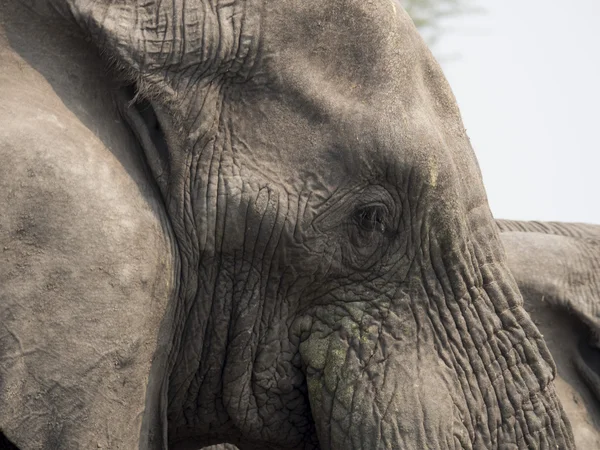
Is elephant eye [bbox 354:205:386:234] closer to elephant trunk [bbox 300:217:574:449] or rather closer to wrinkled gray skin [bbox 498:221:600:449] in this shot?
elephant trunk [bbox 300:217:574:449]

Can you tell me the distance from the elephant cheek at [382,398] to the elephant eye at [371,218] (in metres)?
0.28

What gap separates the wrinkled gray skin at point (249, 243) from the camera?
117 inches

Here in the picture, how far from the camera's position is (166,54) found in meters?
3.22

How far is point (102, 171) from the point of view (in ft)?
10.1

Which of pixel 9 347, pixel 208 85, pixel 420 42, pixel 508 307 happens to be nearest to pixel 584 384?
pixel 508 307

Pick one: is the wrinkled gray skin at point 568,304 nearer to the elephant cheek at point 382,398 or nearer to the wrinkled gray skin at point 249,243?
the wrinkled gray skin at point 249,243

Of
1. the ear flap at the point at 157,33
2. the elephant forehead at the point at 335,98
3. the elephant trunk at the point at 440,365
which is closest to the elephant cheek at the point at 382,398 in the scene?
the elephant trunk at the point at 440,365

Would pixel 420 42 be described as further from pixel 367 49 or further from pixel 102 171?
pixel 102 171

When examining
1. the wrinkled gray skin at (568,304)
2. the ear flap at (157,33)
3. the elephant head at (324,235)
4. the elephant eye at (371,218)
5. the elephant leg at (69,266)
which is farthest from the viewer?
the wrinkled gray skin at (568,304)

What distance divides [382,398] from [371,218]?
1.39 ft

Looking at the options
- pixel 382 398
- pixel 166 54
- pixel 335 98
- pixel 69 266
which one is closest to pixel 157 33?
pixel 166 54

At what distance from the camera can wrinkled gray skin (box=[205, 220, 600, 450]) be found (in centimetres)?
523

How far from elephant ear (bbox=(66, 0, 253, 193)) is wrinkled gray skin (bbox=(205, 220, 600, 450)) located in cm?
217

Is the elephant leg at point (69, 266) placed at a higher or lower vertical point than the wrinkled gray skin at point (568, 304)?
lower
